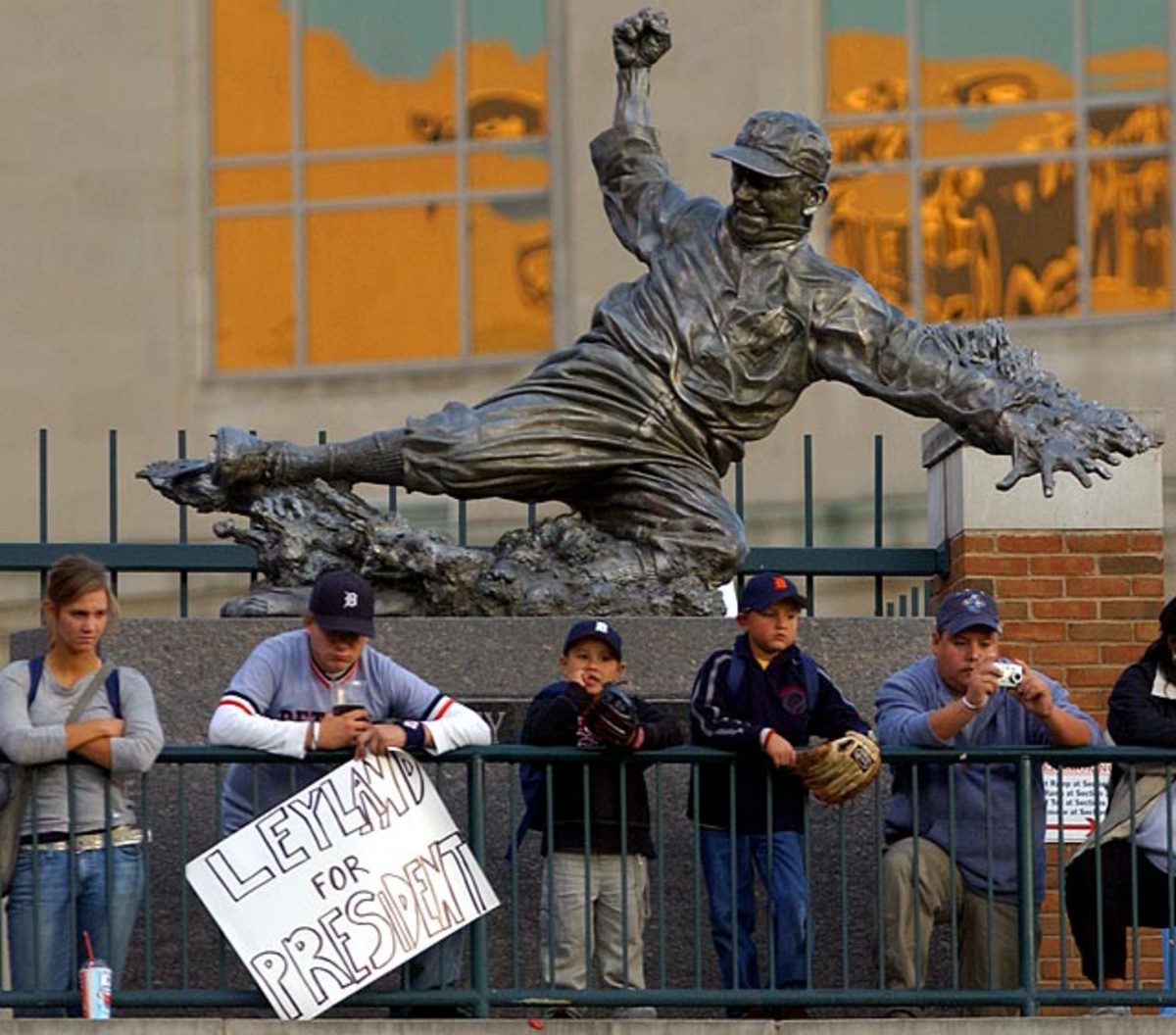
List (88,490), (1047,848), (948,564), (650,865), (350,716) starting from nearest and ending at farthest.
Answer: (350,716), (650,865), (1047,848), (948,564), (88,490)

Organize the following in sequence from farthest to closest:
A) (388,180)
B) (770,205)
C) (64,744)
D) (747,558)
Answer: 1. (388,180)
2. (747,558)
3. (770,205)
4. (64,744)

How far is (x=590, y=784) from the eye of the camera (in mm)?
12180

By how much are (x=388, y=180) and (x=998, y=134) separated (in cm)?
471

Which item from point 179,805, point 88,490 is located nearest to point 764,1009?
point 179,805

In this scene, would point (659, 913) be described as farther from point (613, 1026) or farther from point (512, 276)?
point (512, 276)

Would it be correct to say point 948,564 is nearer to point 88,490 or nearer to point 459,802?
point 459,802

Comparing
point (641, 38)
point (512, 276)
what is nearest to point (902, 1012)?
point (641, 38)

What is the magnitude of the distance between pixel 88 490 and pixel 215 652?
666 inches

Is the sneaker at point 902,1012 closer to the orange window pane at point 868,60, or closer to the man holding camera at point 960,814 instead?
the man holding camera at point 960,814

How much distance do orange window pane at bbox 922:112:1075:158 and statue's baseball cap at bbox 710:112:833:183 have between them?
16.1 meters

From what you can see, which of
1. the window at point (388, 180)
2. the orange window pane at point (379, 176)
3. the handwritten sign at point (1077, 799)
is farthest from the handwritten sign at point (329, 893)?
the orange window pane at point (379, 176)

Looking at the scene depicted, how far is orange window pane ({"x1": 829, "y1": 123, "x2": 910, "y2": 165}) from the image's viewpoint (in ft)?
98.1

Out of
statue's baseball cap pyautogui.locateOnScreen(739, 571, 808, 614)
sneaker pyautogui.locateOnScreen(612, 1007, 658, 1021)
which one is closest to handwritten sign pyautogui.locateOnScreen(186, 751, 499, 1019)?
sneaker pyautogui.locateOnScreen(612, 1007, 658, 1021)

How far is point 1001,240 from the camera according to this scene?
2991 cm
